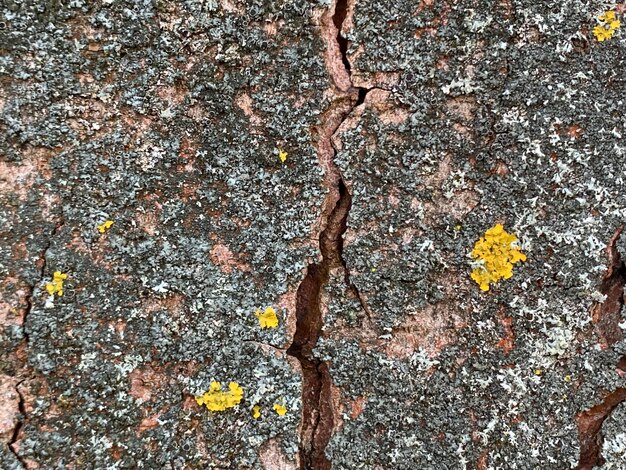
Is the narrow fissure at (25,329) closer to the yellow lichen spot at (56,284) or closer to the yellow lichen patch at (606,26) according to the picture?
the yellow lichen spot at (56,284)

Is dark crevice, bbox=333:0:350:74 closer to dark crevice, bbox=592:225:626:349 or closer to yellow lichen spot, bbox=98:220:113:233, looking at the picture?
yellow lichen spot, bbox=98:220:113:233

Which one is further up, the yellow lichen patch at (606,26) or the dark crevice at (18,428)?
the yellow lichen patch at (606,26)

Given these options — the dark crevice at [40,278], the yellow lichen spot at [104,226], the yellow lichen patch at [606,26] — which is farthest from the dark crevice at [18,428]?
the yellow lichen patch at [606,26]

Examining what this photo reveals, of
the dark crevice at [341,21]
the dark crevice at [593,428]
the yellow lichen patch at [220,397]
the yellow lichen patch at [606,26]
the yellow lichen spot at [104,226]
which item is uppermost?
the yellow lichen patch at [606,26]

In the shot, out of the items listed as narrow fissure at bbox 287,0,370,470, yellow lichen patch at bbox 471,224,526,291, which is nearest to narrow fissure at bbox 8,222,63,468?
narrow fissure at bbox 287,0,370,470

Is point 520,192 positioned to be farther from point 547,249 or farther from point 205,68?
point 205,68

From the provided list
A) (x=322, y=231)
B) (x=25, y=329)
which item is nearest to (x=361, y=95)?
(x=322, y=231)

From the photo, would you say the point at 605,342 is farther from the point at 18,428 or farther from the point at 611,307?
the point at 18,428
